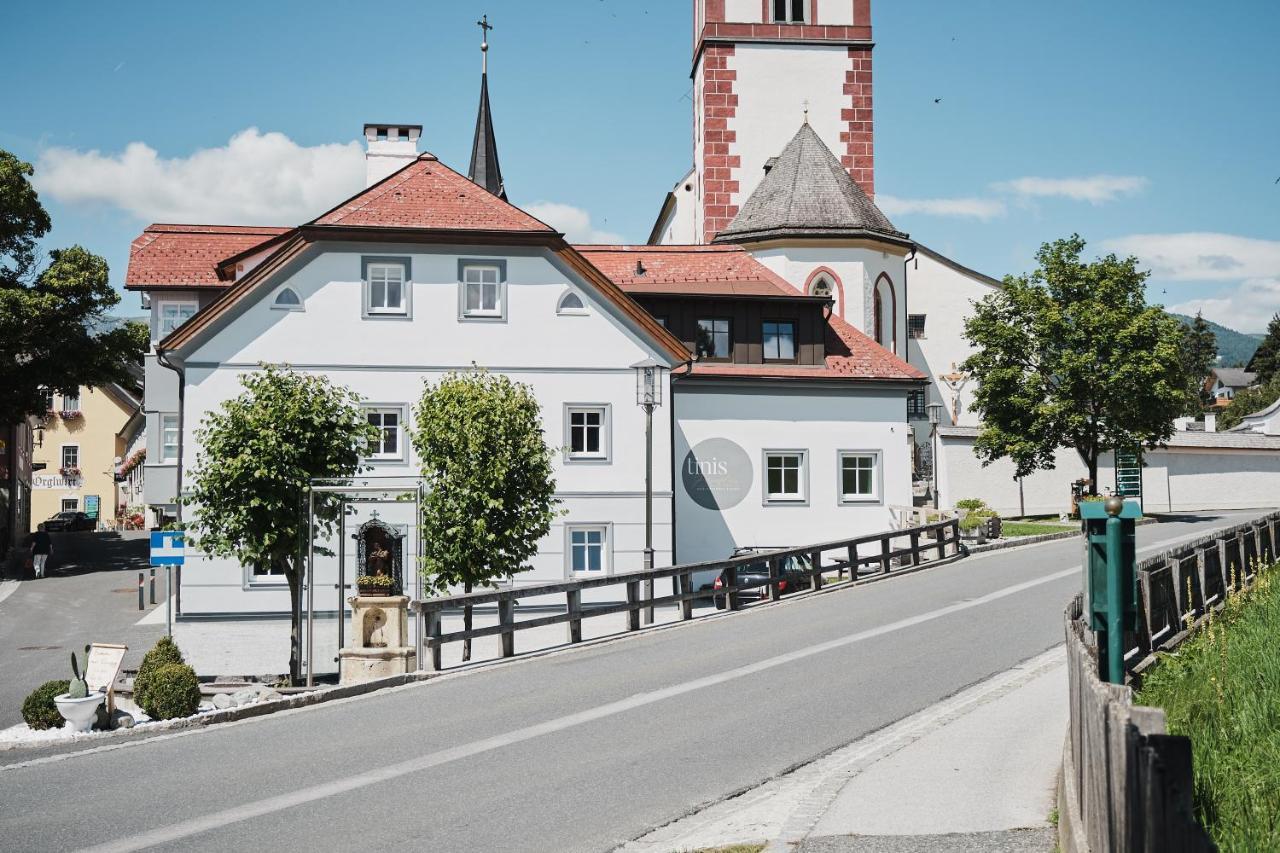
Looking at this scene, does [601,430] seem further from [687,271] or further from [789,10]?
[789,10]

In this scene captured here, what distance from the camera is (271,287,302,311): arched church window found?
30.0m

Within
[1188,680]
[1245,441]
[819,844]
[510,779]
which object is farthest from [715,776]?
[1245,441]

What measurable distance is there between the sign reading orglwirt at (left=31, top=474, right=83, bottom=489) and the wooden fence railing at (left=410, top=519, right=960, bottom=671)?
62.2m

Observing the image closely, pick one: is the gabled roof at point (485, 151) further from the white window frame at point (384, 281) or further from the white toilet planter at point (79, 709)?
the white toilet planter at point (79, 709)

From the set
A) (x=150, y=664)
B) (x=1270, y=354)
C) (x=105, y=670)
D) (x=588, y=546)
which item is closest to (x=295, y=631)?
(x=150, y=664)

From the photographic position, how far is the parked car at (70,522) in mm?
72750

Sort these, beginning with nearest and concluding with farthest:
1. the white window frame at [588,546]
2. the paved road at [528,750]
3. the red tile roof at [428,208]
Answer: the paved road at [528,750] < the red tile roof at [428,208] < the white window frame at [588,546]

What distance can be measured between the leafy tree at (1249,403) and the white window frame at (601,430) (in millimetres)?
82105

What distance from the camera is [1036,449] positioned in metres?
42.3

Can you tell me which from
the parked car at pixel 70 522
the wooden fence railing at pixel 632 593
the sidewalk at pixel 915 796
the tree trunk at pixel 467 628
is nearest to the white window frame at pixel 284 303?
the wooden fence railing at pixel 632 593

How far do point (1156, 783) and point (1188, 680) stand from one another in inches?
333

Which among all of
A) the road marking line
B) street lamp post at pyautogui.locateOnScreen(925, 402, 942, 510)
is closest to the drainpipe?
the road marking line

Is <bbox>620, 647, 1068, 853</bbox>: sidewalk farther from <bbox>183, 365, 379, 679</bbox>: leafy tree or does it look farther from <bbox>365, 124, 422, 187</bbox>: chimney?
<bbox>365, 124, 422, 187</bbox>: chimney

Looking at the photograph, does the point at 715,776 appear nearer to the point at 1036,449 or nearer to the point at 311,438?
the point at 311,438
